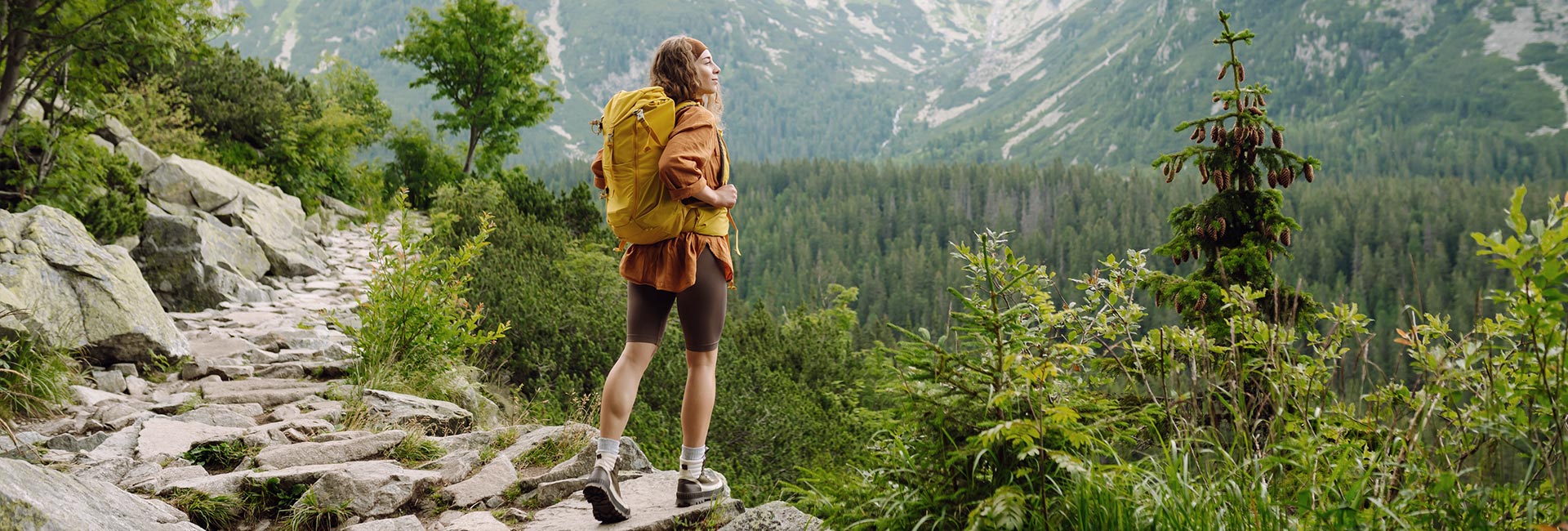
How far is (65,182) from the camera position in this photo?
330 inches

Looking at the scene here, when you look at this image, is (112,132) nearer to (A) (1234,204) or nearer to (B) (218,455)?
(B) (218,455)

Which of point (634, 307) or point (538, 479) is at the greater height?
point (634, 307)

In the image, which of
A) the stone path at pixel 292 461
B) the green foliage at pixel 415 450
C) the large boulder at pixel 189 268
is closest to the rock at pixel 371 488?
the stone path at pixel 292 461

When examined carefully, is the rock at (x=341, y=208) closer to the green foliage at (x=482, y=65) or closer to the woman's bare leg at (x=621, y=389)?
the green foliage at (x=482, y=65)

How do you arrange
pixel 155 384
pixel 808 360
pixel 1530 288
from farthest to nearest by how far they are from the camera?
pixel 808 360 < pixel 155 384 < pixel 1530 288

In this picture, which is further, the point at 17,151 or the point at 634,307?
the point at 17,151

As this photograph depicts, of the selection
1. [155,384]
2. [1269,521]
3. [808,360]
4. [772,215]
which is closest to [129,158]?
[155,384]

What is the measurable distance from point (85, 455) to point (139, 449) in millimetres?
192

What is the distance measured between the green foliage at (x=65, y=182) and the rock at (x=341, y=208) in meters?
7.69

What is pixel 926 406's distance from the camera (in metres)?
2.36

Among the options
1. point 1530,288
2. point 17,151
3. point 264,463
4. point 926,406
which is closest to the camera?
point 1530,288

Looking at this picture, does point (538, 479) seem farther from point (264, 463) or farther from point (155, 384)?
point (155, 384)

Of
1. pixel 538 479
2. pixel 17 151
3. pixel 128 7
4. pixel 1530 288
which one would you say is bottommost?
pixel 538 479

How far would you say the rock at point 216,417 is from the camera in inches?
182
